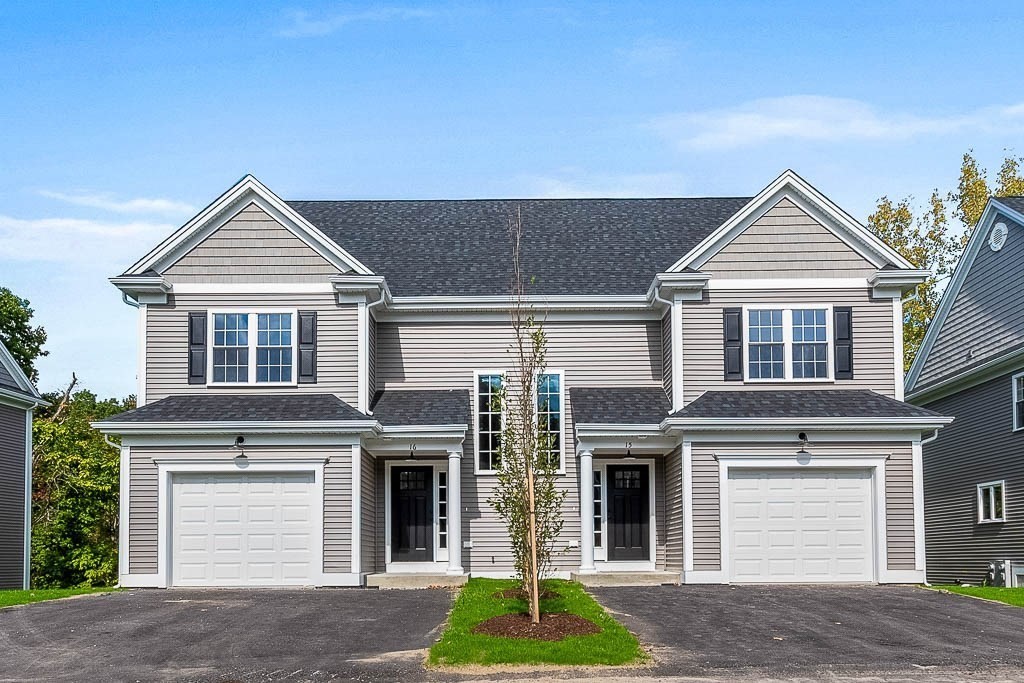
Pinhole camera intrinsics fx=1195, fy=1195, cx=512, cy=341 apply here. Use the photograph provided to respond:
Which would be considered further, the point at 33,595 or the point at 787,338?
the point at 787,338

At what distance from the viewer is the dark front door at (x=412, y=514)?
24.2m

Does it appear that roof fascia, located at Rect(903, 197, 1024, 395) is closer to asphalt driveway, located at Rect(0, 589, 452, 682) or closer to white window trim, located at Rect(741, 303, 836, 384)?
white window trim, located at Rect(741, 303, 836, 384)

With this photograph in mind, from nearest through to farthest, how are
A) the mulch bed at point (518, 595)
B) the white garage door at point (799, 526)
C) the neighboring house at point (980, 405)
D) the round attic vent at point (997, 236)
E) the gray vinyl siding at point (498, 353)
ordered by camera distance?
1. the mulch bed at point (518, 595)
2. the white garage door at point (799, 526)
3. the gray vinyl siding at point (498, 353)
4. the neighboring house at point (980, 405)
5. the round attic vent at point (997, 236)

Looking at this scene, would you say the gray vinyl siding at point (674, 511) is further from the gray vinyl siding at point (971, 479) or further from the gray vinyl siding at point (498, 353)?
the gray vinyl siding at point (971, 479)

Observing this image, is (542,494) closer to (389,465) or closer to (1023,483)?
(389,465)

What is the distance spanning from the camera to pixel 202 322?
2328 cm

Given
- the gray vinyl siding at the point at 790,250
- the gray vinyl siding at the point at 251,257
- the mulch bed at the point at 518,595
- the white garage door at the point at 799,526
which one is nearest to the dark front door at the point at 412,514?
the gray vinyl siding at the point at 251,257

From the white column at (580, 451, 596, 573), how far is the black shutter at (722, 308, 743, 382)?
3143 millimetres

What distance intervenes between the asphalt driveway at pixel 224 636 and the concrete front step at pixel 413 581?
3.87 feet

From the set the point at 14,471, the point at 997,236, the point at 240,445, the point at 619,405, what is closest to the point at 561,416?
the point at 619,405

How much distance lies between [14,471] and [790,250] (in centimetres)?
1784

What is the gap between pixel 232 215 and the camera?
920 inches

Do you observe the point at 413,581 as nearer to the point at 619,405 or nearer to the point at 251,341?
the point at 619,405

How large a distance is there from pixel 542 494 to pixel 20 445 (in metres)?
17.0
